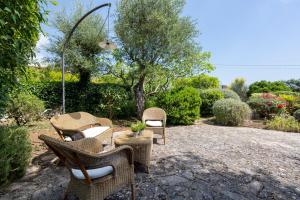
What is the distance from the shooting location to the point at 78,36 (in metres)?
9.02

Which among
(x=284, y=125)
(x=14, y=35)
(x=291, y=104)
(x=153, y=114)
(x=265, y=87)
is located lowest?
(x=284, y=125)

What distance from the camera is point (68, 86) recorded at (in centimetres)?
955

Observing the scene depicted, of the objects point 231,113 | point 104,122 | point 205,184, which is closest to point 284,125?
point 231,113

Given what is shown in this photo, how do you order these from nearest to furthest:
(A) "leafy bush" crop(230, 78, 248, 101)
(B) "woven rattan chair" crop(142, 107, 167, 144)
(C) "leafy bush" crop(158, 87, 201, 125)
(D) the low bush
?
(B) "woven rattan chair" crop(142, 107, 167, 144) → (C) "leafy bush" crop(158, 87, 201, 125) → (D) the low bush → (A) "leafy bush" crop(230, 78, 248, 101)

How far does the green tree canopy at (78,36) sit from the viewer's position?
8711 mm

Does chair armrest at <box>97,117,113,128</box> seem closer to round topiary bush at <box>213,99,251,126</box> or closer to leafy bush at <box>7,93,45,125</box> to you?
leafy bush at <box>7,93,45,125</box>

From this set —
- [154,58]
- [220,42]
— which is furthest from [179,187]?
[220,42]

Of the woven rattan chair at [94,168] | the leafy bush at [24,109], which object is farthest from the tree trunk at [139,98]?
the woven rattan chair at [94,168]

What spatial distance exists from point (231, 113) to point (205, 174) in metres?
5.04

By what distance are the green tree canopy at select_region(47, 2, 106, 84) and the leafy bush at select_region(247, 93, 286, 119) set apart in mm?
7742

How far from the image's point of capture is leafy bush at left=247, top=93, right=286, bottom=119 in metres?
8.73

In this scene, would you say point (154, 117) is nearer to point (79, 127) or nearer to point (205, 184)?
point (79, 127)

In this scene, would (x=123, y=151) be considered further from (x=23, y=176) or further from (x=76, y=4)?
(x=76, y=4)

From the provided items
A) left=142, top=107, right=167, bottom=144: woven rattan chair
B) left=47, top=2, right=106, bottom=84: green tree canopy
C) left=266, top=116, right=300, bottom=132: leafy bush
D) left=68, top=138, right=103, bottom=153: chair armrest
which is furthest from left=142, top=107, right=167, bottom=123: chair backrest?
left=266, top=116, right=300, bottom=132: leafy bush
